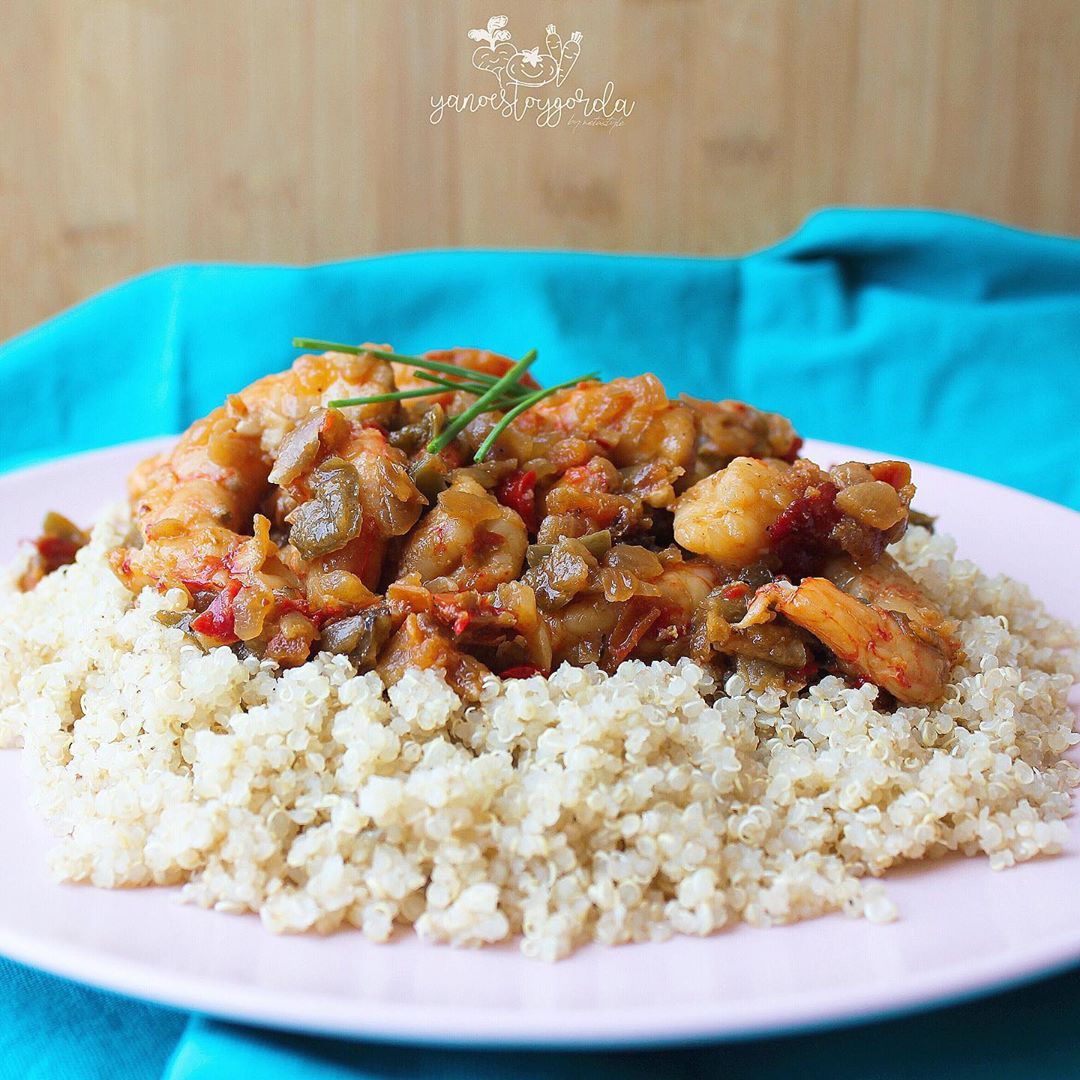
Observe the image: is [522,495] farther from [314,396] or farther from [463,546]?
[314,396]

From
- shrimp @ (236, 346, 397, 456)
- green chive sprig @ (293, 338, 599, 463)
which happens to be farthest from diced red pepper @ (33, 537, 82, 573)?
green chive sprig @ (293, 338, 599, 463)

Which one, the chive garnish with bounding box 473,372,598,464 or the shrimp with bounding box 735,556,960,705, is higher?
the chive garnish with bounding box 473,372,598,464

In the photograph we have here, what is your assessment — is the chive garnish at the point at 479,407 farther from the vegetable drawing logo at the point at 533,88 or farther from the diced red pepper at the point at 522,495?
the vegetable drawing logo at the point at 533,88

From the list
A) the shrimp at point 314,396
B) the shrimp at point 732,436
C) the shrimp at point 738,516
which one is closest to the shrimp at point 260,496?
the shrimp at point 314,396

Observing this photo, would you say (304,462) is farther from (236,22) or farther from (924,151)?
(924,151)

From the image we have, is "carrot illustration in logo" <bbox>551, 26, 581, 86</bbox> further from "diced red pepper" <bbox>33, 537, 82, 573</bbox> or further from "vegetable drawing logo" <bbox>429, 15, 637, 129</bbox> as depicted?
"diced red pepper" <bbox>33, 537, 82, 573</bbox>

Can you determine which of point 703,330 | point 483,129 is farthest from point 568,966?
point 483,129
